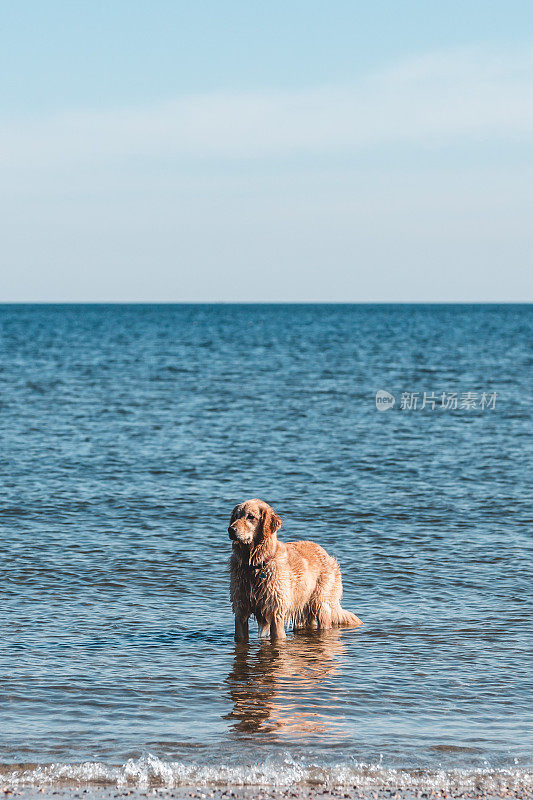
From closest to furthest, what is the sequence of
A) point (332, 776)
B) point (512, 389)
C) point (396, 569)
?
1. point (332, 776)
2. point (396, 569)
3. point (512, 389)

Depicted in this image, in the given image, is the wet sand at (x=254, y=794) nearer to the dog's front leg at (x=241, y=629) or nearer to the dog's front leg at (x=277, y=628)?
the dog's front leg at (x=277, y=628)

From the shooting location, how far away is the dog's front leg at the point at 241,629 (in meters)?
11.0

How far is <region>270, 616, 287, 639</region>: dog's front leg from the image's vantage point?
10828mm

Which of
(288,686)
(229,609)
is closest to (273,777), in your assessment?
(288,686)

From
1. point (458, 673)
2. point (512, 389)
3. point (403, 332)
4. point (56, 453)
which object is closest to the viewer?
point (458, 673)

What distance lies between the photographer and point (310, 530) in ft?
54.6

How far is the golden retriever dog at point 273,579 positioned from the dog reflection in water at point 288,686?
232mm

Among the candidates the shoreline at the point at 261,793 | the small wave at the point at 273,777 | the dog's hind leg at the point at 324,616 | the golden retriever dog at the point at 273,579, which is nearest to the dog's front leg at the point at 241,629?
the golden retriever dog at the point at 273,579

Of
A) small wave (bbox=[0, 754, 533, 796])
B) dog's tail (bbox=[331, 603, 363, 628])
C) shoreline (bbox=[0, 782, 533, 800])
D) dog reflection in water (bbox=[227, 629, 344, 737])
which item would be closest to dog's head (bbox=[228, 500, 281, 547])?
dog reflection in water (bbox=[227, 629, 344, 737])

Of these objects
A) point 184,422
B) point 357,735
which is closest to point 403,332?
point 184,422

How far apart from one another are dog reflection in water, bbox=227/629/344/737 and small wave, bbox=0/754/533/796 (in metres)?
0.82

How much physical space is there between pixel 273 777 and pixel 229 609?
5024 millimetres

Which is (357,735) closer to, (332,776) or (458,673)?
(332,776)

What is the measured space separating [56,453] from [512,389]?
982 inches
